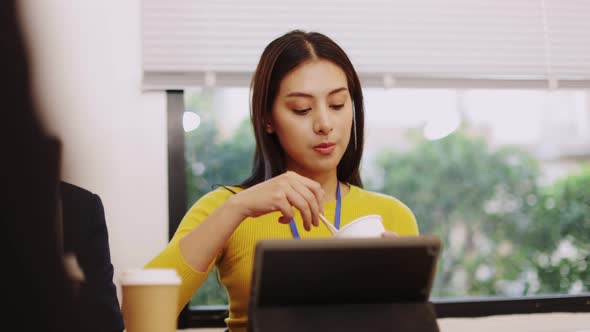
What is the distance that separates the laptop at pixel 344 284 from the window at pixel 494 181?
2.11 meters

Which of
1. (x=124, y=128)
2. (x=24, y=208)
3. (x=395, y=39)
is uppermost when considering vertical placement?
(x=395, y=39)

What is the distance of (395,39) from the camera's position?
205 cm

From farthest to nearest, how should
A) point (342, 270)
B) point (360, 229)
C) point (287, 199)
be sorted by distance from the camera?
1. point (287, 199)
2. point (360, 229)
3. point (342, 270)

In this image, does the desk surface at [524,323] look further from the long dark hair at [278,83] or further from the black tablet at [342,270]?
the black tablet at [342,270]

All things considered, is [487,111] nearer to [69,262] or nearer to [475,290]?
[475,290]

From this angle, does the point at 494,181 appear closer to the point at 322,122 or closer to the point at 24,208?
the point at 322,122

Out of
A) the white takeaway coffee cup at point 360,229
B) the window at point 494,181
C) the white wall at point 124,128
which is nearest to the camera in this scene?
the white takeaway coffee cup at point 360,229

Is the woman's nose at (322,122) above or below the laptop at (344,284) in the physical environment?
above

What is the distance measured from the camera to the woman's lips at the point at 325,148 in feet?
4.57

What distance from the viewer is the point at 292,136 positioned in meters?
1.42

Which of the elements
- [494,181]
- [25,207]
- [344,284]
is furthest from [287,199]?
[494,181]

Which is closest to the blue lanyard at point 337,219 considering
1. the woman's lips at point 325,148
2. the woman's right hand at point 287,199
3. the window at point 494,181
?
the woman's lips at point 325,148

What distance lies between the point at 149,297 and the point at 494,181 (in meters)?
3.17

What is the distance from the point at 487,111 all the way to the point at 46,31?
3437mm
